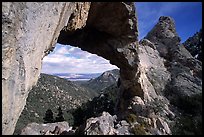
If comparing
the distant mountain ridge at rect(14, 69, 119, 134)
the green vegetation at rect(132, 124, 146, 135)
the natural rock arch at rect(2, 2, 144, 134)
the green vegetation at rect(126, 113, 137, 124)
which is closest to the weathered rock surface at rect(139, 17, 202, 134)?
the green vegetation at rect(132, 124, 146, 135)

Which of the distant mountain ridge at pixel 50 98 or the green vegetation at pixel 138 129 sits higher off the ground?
the distant mountain ridge at pixel 50 98

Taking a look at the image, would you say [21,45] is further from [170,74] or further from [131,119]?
[170,74]

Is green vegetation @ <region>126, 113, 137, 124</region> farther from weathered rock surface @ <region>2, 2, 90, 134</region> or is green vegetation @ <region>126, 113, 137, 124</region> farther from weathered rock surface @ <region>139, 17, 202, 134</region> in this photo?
weathered rock surface @ <region>2, 2, 90, 134</region>

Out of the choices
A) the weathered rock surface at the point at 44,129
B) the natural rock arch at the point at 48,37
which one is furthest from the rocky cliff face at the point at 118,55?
the weathered rock surface at the point at 44,129

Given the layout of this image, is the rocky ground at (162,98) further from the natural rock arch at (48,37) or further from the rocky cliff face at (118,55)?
the natural rock arch at (48,37)

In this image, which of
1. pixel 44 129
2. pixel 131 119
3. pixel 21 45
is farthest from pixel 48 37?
pixel 131 119

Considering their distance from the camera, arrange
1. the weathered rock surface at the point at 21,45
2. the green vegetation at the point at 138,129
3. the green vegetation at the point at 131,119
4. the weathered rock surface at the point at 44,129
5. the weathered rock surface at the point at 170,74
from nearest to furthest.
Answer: the weathered rock surface at the point at 21,45
the green vegetation at the point at 138,129
the weathered rock surface at the point at 44,129
the green vegetation at the point at 131,119
the weathered rock surface at the point at 170,74

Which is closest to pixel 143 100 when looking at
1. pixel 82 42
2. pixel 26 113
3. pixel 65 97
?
pixel 82 42

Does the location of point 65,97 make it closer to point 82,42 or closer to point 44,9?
point 82,42

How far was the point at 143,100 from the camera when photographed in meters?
25.1

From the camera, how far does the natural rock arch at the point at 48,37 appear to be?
41.1 ft

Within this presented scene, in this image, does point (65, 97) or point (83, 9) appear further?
point (65, 97)

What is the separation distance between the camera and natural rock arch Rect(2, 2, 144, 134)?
493 inches

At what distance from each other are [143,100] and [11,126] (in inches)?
547
